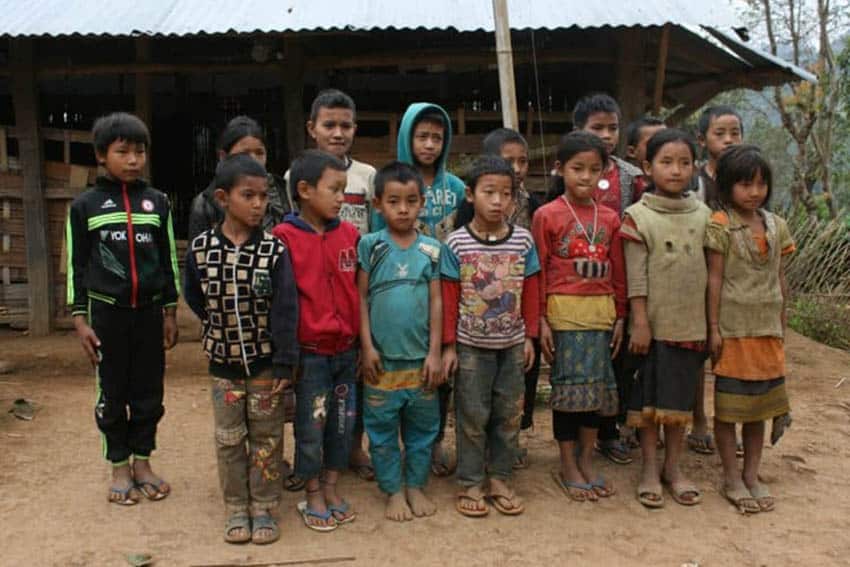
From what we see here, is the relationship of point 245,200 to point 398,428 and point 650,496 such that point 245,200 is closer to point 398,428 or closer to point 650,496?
point 398,428

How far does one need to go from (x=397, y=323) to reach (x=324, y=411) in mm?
435

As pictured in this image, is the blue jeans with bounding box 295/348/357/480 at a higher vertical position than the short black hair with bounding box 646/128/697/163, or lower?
lower

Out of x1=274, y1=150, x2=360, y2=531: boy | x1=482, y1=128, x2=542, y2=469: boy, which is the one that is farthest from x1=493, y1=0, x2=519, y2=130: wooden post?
x1=274, y1=150, x2=360, y2=531: boy

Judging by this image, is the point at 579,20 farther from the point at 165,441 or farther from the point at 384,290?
the point at 165,441

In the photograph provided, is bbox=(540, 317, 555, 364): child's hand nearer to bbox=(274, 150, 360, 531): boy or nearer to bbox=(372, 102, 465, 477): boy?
bbox=(372, 102, 465, 477): boy

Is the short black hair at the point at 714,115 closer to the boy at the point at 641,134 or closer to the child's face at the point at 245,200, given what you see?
the boy at the point at 641,134

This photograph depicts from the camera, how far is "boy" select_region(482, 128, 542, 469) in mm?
3219

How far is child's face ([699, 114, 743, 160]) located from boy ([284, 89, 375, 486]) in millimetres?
1651

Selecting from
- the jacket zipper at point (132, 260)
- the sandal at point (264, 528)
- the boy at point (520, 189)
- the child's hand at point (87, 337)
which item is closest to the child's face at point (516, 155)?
the boy at point (520, 189)

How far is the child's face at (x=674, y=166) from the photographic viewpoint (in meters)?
2.96

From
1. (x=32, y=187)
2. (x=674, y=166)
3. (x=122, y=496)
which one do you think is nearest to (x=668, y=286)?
(x=674, y=166)

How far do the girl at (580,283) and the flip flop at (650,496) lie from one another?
1.20 feet

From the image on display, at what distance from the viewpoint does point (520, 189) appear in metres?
3.37

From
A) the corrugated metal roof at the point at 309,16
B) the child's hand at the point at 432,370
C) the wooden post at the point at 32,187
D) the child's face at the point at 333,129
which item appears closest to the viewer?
the child's hand at the point at 432,370
